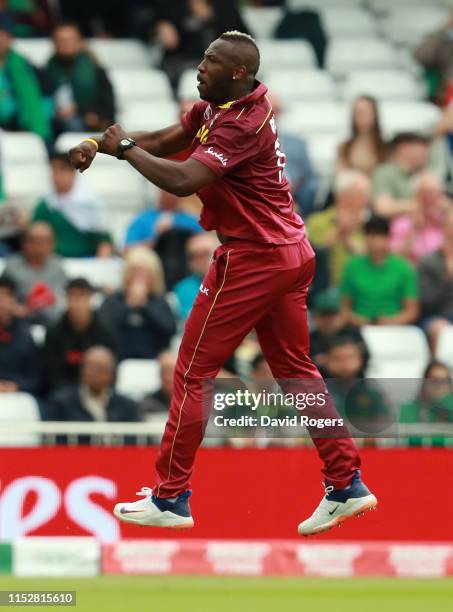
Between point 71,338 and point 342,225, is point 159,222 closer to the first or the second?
point 342,225

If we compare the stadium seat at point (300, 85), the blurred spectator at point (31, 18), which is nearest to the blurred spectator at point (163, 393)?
the stadium seat at point (300, 85)

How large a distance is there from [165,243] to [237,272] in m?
5.29

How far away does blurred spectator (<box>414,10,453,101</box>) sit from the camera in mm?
16688

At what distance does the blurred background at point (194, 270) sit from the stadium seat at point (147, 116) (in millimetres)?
26

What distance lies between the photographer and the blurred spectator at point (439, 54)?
54.7 feet

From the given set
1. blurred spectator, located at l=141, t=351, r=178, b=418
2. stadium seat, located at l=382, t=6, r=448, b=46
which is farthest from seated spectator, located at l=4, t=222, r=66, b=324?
stadium seat, located at l=382, t=6, r=448, b=46

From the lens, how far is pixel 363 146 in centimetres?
1525

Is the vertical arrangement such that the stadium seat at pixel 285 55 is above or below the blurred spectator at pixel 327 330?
above

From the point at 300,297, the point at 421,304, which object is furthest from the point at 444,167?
the point at 300,297

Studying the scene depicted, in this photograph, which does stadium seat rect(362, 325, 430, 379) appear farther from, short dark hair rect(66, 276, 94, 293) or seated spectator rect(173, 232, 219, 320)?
short dark hair rect(66, 276, 94, 293)

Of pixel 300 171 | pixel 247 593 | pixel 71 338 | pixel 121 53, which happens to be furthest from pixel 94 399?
pixel 121 53

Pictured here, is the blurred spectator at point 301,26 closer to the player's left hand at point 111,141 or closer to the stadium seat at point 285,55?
the stadium seat at point 285,55

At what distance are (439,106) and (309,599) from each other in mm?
7761

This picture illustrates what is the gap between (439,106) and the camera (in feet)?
55.6
